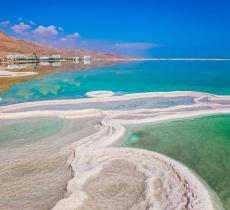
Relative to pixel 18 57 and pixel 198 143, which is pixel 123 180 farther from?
pixel 18 57

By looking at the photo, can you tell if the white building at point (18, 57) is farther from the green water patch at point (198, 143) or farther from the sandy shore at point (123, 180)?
the green water patch at point (198, 143)

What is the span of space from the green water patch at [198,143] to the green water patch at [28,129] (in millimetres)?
4643

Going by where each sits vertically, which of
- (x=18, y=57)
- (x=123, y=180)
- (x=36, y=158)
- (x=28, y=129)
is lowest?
(x=18, y=57)

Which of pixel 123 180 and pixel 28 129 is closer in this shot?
pixel 123 180

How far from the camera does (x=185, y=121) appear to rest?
18781mm

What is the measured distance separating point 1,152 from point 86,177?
510 cm

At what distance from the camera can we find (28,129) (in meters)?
17.2

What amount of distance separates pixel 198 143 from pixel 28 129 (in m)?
9.60

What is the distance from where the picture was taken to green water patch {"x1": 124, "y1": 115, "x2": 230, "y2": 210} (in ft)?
35.7

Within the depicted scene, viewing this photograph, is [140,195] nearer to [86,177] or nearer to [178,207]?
[178,207]

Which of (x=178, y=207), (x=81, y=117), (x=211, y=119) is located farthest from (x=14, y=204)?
(x=211, y=119)

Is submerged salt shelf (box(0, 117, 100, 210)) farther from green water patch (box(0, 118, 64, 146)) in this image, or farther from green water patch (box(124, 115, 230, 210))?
green water patch (box(124, 115, 230, 210))

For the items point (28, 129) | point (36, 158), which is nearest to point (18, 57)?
point (28, 129)

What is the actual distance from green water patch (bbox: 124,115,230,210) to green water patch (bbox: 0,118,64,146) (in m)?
4.64
